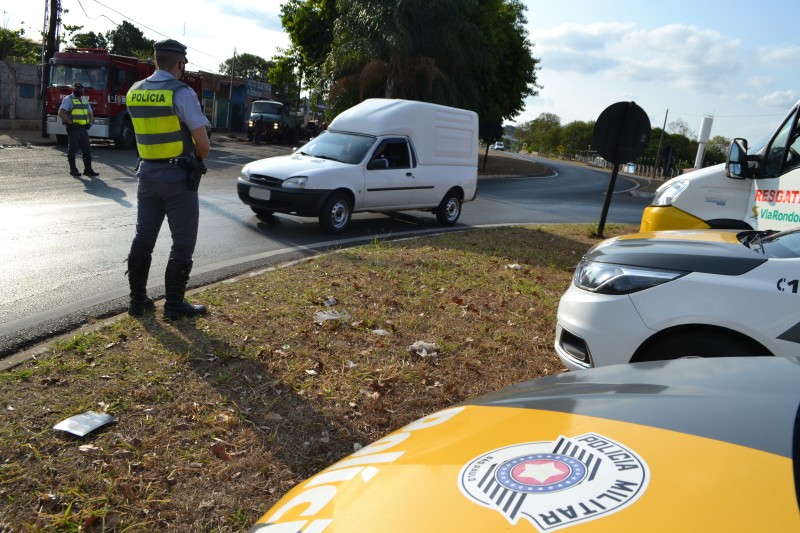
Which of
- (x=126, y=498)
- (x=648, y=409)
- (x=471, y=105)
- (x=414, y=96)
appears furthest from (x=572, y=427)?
(x=471, y=105)

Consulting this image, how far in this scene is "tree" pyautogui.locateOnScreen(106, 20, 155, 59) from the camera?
7381 centimetres

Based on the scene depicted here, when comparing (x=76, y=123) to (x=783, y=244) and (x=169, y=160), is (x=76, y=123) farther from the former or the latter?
(x=783, y=244)

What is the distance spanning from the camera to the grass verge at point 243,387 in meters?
2.92

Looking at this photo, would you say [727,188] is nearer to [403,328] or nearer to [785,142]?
[785,142]

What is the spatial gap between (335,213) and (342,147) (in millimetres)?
1366

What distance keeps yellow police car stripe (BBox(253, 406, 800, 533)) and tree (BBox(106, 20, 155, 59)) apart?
263 feet

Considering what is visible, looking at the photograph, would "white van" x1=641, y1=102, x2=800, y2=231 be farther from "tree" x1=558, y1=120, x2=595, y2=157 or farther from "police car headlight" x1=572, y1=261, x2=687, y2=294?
"tree" x1=558, y1=120, x2=595, y2=157

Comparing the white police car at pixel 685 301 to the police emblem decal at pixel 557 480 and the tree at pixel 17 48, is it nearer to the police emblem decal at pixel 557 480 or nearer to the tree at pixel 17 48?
the police emblem decal at pixel 557 480

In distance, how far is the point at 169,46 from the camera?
16.0 feet

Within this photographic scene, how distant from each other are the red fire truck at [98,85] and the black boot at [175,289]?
18268 mm

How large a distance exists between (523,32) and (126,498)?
40.1 metres

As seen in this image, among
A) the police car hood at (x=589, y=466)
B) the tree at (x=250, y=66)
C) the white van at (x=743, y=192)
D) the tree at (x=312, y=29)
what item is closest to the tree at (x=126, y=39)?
the tree at (x=250, y=66)

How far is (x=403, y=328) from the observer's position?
5.47 meters

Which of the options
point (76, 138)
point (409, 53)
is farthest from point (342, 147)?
point (409, 53)
